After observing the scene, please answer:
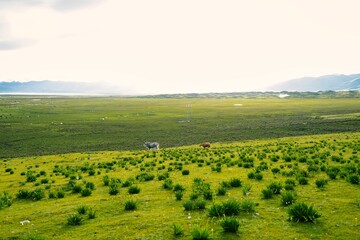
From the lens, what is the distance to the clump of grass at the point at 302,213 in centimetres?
1030

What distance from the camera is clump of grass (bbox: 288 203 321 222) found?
10301 millimetres

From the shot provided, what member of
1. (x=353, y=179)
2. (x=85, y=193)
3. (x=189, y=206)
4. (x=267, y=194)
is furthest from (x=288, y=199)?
(x=85, y=193)

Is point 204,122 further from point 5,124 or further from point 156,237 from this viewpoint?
point 156,237

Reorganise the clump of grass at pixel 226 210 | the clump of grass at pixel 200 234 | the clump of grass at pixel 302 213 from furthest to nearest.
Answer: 1. the clump of grass at pixel 226 210
2. the clump of grass at pixel 302 213
3. the clump of grass at pixel 200 234

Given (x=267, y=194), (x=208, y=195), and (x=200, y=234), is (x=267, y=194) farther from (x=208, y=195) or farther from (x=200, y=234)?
(x=200, y=234)

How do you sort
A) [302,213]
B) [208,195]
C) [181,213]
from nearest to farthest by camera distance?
1. [302,213]
2. [181,213]
3. [208,195]

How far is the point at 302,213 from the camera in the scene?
10383mm

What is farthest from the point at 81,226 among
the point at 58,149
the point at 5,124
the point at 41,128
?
the point at 5,124

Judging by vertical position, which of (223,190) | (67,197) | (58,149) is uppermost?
(223,190)

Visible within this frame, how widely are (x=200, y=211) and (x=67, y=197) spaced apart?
8.66 m

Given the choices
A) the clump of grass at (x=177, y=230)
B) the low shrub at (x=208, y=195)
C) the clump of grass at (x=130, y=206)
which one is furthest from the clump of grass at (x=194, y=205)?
the clump of grass at (x=177, y=230)

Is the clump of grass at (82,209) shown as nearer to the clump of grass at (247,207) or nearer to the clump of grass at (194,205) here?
the clump of grass at (194,205)

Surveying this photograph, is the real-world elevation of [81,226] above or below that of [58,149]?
above

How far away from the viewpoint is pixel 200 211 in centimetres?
1227
